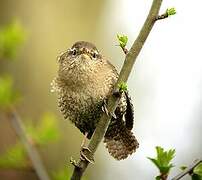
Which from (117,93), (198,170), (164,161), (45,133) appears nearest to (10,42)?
(45,133)

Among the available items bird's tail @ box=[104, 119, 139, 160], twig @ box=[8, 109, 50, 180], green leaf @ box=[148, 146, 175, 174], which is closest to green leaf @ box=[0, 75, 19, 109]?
twig @ box=[8, 109, 50, 180]

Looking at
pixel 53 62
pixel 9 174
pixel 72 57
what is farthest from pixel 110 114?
pixel 53 62

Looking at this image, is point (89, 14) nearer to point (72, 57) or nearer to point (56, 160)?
point (56, 160)

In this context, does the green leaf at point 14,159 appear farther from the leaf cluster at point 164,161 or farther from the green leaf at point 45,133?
the leaf cluster at point 164,161

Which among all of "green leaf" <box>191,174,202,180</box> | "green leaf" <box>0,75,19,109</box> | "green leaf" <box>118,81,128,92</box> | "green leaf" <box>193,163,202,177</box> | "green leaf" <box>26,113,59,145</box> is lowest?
"green leaf" <box>191,174,202,180</box>

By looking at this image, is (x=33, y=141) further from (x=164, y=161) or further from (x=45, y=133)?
(x=164, y=161)

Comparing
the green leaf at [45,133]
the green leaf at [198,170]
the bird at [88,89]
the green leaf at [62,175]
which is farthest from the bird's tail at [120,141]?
the green leaf at [198,170]

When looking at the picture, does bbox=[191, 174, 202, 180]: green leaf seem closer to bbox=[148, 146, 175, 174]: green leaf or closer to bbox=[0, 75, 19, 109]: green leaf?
bbox=[148, 146, 175, 174]: green leaf

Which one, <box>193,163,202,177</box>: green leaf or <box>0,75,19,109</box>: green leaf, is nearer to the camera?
<box>193,163,202,177</box>: green leaf
